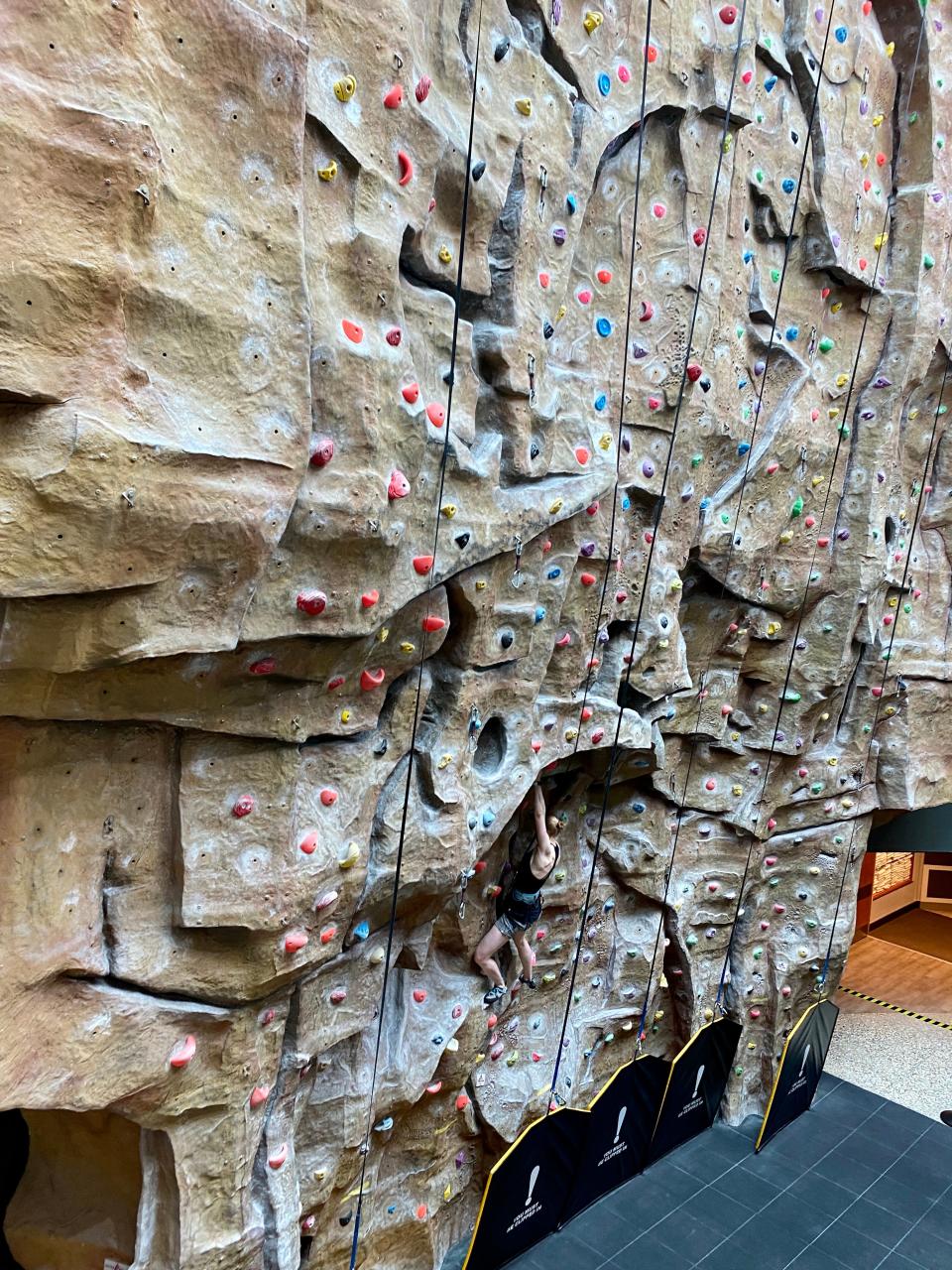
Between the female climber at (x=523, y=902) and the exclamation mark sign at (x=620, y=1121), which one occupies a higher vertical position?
the female climber at (x=523, y=902)

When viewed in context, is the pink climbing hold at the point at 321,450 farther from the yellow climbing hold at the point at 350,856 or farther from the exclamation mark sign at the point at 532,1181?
the exclamation mark sign at the point at 532,1181

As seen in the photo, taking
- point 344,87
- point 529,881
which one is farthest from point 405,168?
point 529,881

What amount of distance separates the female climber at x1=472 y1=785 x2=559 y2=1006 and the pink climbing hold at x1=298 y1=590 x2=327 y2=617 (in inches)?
87.2

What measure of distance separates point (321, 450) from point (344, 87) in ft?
3.72

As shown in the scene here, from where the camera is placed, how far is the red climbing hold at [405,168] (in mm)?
3287

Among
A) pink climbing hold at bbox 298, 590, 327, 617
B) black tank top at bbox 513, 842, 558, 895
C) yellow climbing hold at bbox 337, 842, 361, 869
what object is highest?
pink climbing hold at bbox 298, 590, 327, 617

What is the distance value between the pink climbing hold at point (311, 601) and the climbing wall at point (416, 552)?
1 centimetres

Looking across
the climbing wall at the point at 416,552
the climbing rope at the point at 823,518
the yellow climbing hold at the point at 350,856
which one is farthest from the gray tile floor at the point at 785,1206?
the yellow climbing hold at the point at 350,856

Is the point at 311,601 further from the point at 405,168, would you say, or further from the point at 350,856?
the point at 405,168

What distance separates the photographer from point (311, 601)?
319 cm

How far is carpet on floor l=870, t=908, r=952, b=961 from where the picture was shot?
1022 cm

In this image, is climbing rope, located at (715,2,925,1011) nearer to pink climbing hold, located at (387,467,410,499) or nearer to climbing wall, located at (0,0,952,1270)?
climbing wall, located at (0,0,952,1270)

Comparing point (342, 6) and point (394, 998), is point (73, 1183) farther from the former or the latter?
point (342, 6)

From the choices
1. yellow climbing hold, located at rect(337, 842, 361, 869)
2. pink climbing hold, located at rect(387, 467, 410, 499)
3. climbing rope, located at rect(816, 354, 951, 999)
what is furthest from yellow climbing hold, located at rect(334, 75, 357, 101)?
climbing rope, located at rect(816, 354, 951, 999)
